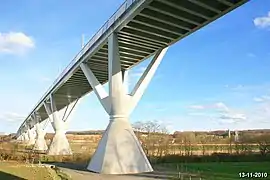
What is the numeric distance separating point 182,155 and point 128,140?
1309 centimetres

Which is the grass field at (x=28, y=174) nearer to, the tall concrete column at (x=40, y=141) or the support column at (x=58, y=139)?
the support column at (x=58, y=139)

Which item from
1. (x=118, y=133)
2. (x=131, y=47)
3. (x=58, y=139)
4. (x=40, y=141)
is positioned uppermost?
(x=131, y=47)

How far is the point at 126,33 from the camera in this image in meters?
24.7

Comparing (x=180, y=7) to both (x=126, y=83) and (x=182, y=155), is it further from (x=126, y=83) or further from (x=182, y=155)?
(x=182, y=155)

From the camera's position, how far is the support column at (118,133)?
22.8 m

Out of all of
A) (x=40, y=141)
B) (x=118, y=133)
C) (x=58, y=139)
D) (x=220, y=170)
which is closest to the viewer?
(x=220, y=170)

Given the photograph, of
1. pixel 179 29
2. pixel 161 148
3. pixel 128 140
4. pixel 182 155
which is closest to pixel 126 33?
pixel 179 29

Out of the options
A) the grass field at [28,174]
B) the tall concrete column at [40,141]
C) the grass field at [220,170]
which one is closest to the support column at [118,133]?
the grass field at [220,170]

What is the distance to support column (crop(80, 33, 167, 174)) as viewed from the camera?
74.9 feet

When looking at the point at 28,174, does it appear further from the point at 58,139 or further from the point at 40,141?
the point at 40,141

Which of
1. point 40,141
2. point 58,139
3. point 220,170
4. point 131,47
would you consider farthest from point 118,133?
point 40,141

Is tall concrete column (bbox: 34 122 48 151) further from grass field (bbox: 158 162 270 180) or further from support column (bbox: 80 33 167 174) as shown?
grass field (bbox: 158 162 270 180)

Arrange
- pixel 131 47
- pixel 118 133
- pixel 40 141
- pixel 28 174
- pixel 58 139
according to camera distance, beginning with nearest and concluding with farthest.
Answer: pixel 28 174
pixel 118 133
pixel 131 47
pixel 58 139
pixel 40 141

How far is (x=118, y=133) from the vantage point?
77.6ft
